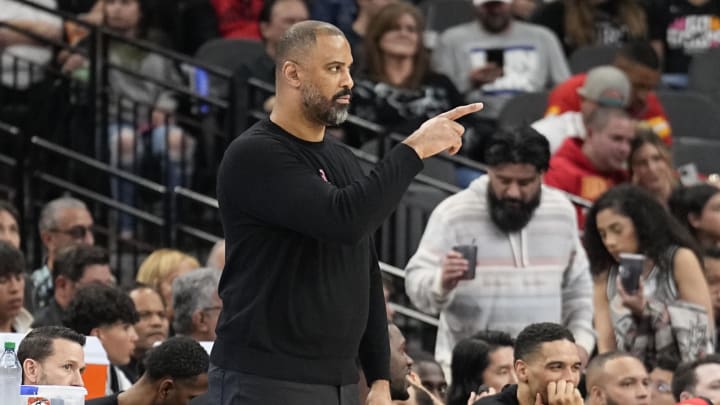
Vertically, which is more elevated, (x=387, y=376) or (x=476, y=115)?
(x=476, y=115)

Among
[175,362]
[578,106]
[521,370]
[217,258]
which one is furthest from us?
[578,106]

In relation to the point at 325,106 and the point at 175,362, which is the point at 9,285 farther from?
the point at 325,106

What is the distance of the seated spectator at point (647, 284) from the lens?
8547 millimetres

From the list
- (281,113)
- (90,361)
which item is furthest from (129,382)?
(281,113)

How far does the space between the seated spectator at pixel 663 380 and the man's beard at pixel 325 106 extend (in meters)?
3.78

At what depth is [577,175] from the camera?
10.4m

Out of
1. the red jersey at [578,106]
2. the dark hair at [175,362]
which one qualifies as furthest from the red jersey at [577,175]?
the dark hair at [175,362]

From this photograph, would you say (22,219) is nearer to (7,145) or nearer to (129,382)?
(7,145)

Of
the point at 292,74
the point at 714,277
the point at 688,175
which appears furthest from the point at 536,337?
the point at 688,175

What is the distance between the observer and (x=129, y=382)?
809 centimetres

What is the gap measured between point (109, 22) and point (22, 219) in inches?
81.1

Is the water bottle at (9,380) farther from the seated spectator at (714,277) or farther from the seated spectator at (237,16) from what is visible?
the seated spectator at (237,16)

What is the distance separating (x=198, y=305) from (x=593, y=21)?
561 centimetres

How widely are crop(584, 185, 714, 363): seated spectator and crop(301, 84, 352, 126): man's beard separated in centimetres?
363
